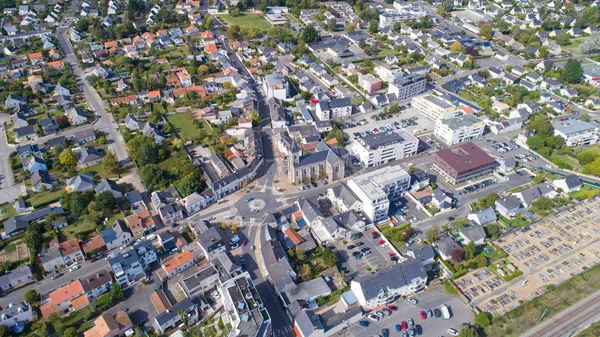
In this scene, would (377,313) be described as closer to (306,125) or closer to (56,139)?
(306,125)

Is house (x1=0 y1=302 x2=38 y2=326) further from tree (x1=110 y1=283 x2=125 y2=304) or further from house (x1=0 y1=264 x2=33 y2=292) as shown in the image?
tree (x1=110 y1=283 x2=125 y2=304)

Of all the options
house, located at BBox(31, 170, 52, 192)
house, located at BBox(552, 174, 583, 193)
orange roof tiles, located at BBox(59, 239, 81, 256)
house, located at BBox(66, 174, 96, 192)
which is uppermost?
house, located at BBox(552, 174, 583, 193)

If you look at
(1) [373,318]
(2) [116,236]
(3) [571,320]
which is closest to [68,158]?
(2) [116,236]

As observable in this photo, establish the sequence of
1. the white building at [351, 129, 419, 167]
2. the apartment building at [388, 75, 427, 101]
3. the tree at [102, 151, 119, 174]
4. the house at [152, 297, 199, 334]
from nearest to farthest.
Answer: the house at [152, 297, 199, 334], the tree at [102, 151, 119, 174], the white building at [351, 129, 419, 167], the apartment building at [388, 75, 427, 101]

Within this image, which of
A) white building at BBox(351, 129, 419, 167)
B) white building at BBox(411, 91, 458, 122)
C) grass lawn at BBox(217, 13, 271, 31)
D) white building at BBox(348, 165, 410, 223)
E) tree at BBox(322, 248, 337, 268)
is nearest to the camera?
tree at BBox(322, 248, 337, 268)

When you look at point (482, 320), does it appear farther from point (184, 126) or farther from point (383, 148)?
point (184, 126)

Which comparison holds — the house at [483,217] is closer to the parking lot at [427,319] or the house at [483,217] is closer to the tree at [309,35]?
the parking lot at [427,319]

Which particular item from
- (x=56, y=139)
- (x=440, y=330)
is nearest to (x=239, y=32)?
(x=56, y=139)

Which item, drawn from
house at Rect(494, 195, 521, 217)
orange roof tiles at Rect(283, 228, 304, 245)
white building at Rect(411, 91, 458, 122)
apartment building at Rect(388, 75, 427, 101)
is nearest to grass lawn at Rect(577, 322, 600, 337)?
house at Rect(494, 195, 521, 217)
